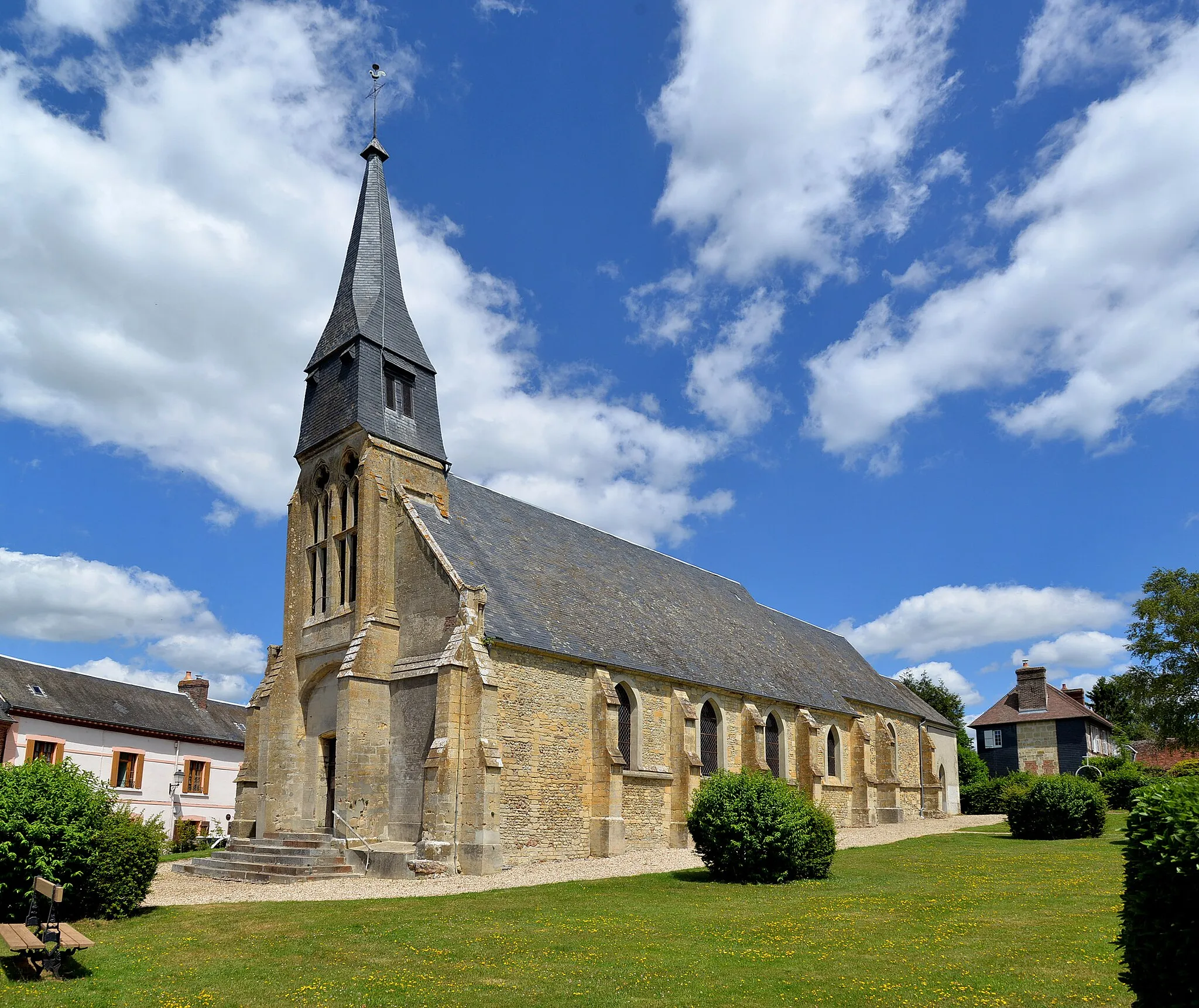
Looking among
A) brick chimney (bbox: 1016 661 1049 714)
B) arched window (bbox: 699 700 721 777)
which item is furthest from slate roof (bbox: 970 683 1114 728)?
arched window (bbox: 699 700 721 777)

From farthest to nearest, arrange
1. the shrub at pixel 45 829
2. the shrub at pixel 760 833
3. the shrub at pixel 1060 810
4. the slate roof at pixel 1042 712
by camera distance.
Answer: the slate roof at pixel 1042 712 → the shrub at pixel 1060 810 → the shrub at pixel 760 833 → the shrub at pixel 45 829

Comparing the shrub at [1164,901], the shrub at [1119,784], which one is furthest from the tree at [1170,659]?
the shrub at [1164,901]

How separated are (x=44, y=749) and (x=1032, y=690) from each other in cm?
5196

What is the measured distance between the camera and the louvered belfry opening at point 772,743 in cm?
3155

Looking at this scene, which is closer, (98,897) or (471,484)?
(98,897)

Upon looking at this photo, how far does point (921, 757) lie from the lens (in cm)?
4203

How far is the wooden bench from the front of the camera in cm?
1025

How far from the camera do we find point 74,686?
115 ft

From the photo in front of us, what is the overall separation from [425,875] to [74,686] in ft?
75.0

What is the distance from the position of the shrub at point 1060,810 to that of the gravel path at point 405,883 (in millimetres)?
11424

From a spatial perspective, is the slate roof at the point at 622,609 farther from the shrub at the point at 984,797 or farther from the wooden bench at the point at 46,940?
the wooden bench at the point at 46,940

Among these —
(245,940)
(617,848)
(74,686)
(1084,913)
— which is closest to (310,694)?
(617,848)

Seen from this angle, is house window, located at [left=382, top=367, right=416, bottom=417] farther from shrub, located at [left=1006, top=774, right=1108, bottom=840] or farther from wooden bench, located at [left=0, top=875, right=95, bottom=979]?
shrub, located at [left=1006, top=774, right=1108, bottom=840]

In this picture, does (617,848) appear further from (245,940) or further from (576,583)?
(245,940)
